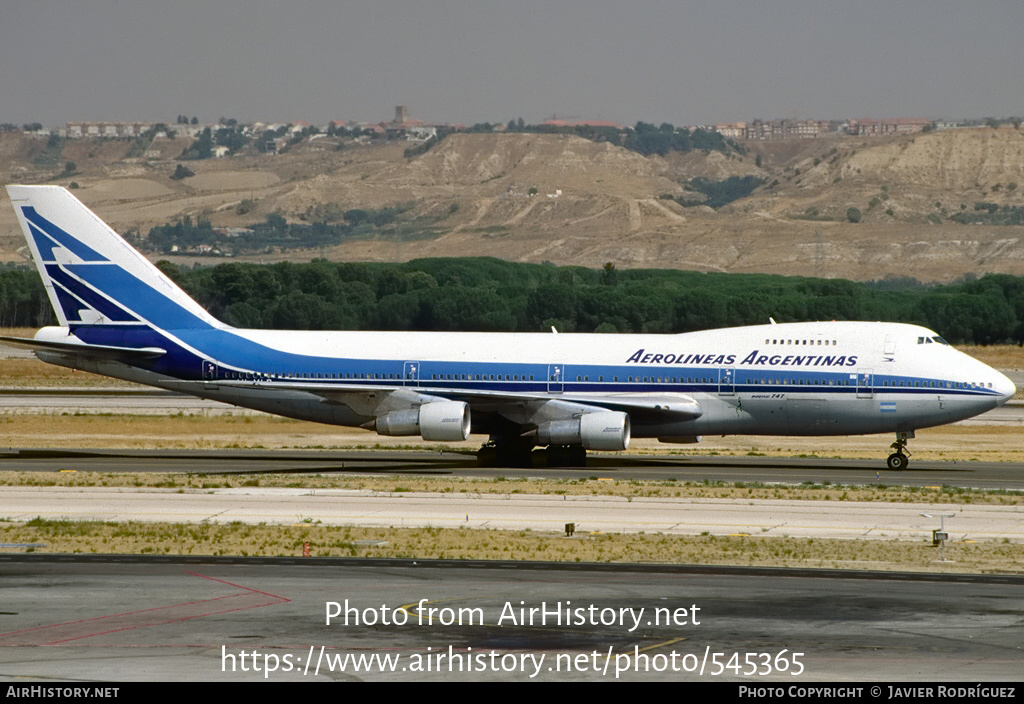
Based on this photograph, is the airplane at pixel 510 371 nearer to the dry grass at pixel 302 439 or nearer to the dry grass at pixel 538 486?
the dry grass at pixel 538 486

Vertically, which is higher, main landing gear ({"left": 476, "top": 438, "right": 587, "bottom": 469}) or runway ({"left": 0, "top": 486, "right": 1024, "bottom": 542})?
main landing gear ({"left": 476, "top": 438, "right": 587, "bottom": 469})

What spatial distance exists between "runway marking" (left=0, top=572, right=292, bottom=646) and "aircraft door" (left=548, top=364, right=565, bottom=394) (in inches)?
941

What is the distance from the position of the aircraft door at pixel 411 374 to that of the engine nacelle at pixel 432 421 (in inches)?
63.8

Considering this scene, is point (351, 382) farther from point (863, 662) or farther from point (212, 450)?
point (863, 662)

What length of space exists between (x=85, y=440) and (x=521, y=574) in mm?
34900

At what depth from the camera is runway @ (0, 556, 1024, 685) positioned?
18.5m

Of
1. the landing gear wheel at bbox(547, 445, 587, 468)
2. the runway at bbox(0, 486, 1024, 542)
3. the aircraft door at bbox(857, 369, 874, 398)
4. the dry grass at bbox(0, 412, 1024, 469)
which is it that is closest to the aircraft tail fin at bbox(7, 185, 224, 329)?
the dry grass at bbox(0, 412, 1024, 469)

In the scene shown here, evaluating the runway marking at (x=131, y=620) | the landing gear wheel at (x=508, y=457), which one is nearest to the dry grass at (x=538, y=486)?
the landing gear wheel at (x=508, y=457)

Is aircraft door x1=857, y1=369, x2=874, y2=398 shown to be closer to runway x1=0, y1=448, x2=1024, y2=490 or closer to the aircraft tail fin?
runway x1=0, y1=448, x2=1024, y2=490

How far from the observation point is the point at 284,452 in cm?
5225

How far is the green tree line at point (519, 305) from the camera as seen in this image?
11656 centimetres

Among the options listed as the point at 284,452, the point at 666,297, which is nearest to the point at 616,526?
the point at 284,452

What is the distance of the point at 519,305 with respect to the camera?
12175 centimetres

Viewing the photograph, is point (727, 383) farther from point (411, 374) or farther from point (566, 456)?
point (411, 374)
